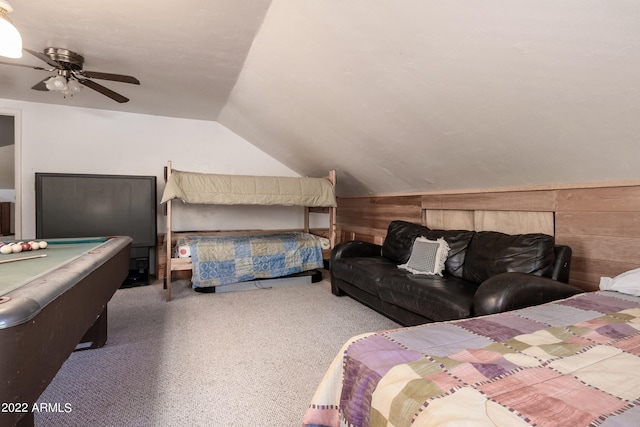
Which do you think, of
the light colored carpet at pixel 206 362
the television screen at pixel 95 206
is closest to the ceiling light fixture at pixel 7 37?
the light colored carpet at pixel 206 362

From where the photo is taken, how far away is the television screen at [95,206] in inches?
145

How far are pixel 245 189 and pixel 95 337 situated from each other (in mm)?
2013

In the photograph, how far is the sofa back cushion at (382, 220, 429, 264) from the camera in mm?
3104

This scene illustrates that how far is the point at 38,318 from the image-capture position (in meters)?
0.87

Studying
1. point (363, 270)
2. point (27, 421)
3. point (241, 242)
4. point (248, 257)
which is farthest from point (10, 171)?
point (27, 421)

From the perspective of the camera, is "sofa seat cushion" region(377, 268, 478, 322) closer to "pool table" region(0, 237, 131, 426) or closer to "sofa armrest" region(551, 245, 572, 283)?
"sofa armrest" region(551, 245, 572, 283)

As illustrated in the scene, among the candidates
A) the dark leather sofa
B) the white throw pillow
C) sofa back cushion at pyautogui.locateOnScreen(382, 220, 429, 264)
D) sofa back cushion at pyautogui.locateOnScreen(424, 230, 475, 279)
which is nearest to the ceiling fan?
the dark leather sofa

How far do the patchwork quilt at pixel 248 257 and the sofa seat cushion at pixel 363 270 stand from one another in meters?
0.69

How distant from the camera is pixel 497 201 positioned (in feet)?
8.95

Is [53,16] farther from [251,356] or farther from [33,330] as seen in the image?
[251,356]

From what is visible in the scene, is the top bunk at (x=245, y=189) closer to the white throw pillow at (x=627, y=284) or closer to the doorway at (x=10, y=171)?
the doorway at (x=10, y=171)

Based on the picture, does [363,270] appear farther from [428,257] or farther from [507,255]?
[507,255]

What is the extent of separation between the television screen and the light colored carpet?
3.45 ft

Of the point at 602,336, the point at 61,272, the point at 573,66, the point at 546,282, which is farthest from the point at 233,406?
the point at 573,66
